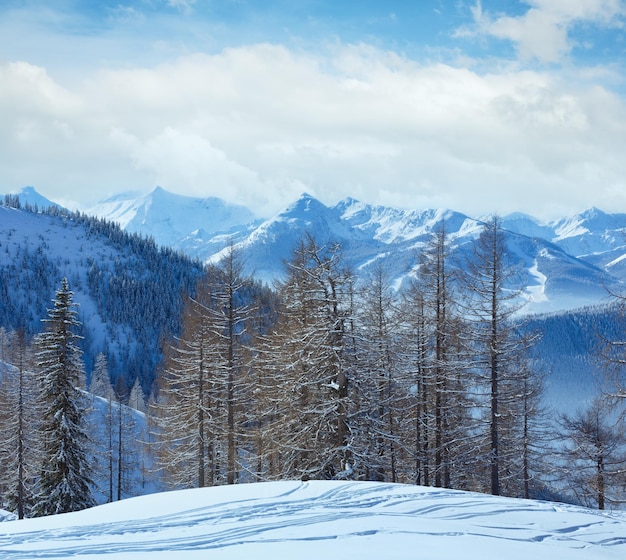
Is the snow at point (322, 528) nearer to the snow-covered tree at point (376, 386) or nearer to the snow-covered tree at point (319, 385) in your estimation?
the snow-covered tree at point (319, 385)

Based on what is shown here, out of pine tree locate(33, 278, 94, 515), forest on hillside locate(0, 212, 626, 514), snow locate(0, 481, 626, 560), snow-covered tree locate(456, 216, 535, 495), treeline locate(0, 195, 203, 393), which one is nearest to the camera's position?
snow locate(0, 481, 626, 560)

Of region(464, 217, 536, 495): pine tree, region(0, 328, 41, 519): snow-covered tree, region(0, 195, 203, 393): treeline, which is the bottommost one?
region(0, 328, 41, 519): snow-covered tree

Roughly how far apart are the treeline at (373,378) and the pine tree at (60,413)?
411cm

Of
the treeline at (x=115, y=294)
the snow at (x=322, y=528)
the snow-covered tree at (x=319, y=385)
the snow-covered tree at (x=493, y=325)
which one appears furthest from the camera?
the treeline at (x=115, y=294)

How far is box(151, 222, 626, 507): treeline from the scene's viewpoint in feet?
59.3

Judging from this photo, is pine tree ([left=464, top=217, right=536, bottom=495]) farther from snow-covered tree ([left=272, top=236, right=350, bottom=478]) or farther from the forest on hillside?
snow-covered tree ([left=272, top=236, right=350, bottom=478])

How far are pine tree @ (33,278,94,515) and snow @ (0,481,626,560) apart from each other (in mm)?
13007

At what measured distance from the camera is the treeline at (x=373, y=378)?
18.1 meters

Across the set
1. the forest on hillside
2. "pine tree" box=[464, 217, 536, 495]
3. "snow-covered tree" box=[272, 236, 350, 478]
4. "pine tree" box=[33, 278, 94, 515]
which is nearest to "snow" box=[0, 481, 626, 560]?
"snow-covered tree" box=[272, 236, 350, 478]

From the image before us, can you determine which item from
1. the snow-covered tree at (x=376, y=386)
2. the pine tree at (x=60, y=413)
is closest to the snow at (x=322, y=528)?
the snow-covered tree at (x=376, y=386)

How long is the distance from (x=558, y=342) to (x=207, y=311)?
184389 millimetres

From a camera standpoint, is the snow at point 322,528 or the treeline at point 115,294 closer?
the snow at point 322,528

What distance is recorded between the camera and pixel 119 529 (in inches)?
374

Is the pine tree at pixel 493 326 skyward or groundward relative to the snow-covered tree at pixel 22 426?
skyward
